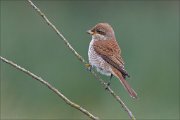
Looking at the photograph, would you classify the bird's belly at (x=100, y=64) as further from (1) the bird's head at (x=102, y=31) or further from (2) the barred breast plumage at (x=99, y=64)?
(1) the bird's head at (x=102, y=31)

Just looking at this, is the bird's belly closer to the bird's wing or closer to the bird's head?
the bird's wing

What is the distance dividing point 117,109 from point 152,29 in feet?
8.91

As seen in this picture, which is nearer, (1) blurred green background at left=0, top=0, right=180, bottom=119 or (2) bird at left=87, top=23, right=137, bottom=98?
(2) bird at left=87, top=23, right=137, bottom=98

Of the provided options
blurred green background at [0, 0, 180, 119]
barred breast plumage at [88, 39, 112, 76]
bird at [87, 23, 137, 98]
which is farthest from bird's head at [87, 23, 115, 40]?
blurred green background at [0, 0, 180, 119]

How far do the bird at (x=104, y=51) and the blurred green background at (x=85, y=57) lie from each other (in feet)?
3.38

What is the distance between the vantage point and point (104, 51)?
5.77 meters

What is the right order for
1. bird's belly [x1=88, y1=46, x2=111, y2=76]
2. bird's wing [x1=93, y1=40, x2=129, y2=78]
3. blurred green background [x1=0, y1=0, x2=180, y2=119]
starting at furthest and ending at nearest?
1. blurred green background [x1=0, y1=0, x2=180, y2=119]
2. bird's belly [x1=88, y1=46, x2=111, y2=76]
3. bird's wing [x1=93, y1=40, x2=129, y2=78]

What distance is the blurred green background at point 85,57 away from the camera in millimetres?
7359

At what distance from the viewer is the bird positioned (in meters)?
5.60

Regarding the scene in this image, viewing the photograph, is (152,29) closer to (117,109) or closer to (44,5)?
(44,5)

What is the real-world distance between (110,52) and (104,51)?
0.08m

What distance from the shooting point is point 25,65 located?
7.98 meters

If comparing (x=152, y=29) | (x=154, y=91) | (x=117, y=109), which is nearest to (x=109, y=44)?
(x=117, y=109)

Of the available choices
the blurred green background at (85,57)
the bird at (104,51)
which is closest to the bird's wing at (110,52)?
the bird at (104,51)
